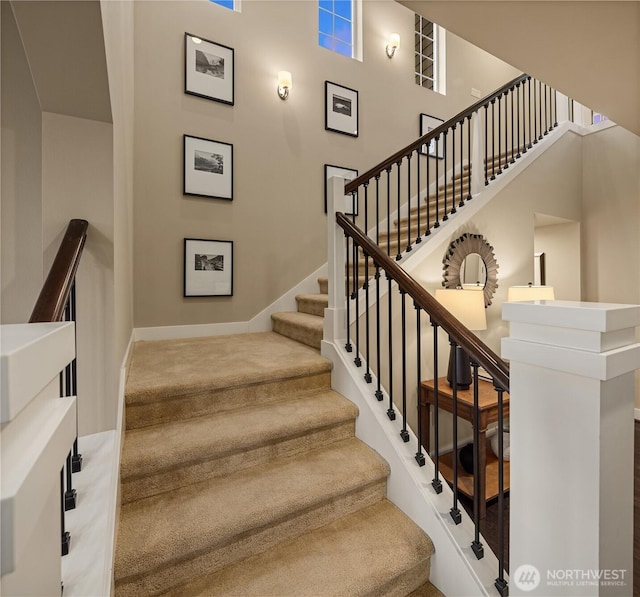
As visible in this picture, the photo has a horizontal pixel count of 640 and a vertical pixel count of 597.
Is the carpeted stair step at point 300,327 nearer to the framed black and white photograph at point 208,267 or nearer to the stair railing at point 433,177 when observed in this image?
the framed black and white photograph at point 208,267

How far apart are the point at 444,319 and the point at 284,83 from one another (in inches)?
119

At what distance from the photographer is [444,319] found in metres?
1.56

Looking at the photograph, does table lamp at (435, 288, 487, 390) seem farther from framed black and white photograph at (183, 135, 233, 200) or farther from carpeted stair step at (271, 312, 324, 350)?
framed black and white photograph at (183, 135, 233, 200)

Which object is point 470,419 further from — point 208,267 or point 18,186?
point 18,186

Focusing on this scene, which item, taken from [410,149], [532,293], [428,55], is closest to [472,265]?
[532,293]

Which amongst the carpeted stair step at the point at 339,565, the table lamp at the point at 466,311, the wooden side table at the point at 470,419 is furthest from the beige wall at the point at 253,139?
the carpeted stair step at the point at 339,565

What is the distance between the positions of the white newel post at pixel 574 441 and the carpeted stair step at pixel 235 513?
33.0 inches

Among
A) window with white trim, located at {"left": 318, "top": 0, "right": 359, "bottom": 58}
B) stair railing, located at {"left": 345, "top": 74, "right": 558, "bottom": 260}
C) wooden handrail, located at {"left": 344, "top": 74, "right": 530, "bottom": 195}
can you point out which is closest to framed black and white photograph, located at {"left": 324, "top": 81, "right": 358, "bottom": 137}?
window with white trim, located at {"left": 318, "top": 0, "right": 359, "bottom": 58}

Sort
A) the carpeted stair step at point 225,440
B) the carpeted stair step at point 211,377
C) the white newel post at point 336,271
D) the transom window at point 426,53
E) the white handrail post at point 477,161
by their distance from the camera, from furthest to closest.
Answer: the transom window at point 426,53, the white handrail post at point 477,161, the white newel post at point 336,271, the carpeted stair step at point 211,377, the carpeted stair step at point 225,440

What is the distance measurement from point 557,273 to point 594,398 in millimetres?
4557

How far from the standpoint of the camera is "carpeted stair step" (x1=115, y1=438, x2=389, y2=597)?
4.03 feet

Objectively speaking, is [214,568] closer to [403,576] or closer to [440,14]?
[403,576]

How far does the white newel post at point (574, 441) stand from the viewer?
787 millimetres

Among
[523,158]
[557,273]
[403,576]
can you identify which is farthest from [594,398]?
[557,273]
